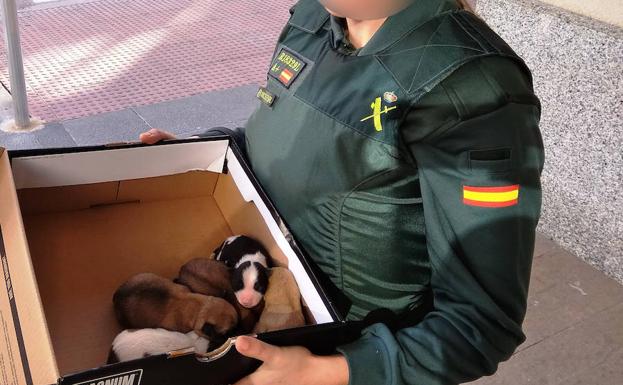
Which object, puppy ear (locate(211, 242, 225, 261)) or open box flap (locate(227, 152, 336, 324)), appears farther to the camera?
puppy ear (locate(211, 242, 225, 261))

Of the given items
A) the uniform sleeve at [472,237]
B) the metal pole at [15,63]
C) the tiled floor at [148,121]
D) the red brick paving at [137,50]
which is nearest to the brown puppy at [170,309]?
the uniform sleeve at [472,237]

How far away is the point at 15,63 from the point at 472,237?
2968 millimetres

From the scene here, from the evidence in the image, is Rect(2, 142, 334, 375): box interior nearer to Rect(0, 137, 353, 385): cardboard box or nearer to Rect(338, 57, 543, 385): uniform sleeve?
Rect(0, 137, 353, 385): cardboard box

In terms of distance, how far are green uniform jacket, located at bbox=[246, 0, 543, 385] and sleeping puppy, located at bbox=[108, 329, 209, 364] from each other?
31 cm

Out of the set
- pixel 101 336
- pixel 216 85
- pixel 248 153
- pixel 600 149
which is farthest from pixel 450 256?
pixel 216 85

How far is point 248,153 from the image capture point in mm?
1631

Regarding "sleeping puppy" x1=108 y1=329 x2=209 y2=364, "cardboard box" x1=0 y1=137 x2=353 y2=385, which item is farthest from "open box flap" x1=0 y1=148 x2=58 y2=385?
"sleeping puppy" x1=108 y1=329 x2=209 y2=364

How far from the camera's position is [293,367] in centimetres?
113

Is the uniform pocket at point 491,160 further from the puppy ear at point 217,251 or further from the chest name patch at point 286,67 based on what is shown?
the puppy ear at point 217,251

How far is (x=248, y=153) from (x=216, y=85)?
9.25 feet

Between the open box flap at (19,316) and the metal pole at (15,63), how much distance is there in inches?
91.4

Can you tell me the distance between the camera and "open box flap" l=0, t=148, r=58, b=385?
106 centimetres

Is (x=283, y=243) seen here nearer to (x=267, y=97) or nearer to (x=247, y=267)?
(x=247, y=267)

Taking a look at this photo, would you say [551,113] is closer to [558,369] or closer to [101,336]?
[558,369]
